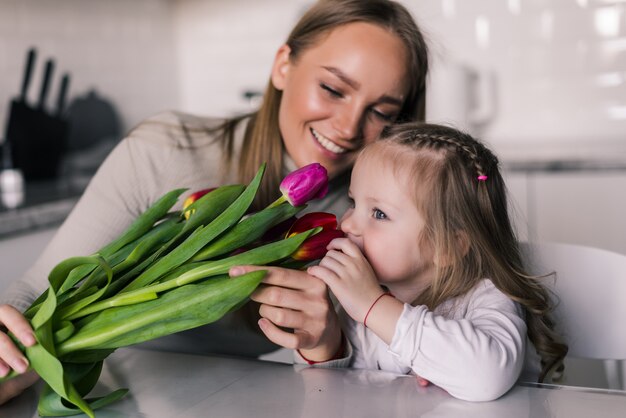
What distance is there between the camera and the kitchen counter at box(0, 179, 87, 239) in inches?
80.4

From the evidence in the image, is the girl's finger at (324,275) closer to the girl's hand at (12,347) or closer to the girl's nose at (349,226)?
the girl's nose at (349,226)

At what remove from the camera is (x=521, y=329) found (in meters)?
0.92

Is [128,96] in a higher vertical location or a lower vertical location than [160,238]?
lower

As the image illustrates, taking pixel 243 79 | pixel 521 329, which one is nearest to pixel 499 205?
pixel 521 329

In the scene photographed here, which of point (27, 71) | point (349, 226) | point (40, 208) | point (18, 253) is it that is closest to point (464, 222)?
point (349, 226)

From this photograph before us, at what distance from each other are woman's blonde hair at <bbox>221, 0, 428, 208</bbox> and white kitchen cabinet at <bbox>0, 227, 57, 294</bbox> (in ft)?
3.01

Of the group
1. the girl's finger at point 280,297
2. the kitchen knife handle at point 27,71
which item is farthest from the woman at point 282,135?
the kitchen knife handle at point 27,71

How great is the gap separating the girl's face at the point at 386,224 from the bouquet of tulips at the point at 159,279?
0.17 m

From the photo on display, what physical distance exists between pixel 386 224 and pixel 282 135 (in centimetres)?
43

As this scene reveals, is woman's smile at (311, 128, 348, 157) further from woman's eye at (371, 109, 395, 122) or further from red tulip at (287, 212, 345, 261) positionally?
red tulip at (287, 212, 345, 261)

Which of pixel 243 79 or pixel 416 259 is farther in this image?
pixel 243 79

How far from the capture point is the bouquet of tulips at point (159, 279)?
72cm

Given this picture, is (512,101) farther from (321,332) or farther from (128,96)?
(321,332)

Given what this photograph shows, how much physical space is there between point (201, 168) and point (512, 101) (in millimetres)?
2202
